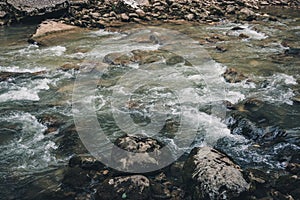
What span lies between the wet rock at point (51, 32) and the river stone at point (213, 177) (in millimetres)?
9673

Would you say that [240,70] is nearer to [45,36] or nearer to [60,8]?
[45,36]

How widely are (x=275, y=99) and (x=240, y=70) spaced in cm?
209

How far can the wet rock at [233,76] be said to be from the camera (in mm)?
9375

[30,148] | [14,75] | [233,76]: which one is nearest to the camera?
[30,148]

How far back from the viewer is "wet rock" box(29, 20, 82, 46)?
1355cm

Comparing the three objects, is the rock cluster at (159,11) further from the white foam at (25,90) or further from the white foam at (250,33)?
the white foam at (25,90)

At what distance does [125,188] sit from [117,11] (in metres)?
13.3

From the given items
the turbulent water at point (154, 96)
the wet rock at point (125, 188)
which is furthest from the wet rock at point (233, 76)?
the wet rock at point (125, 188)

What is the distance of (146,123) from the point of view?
7531 mm

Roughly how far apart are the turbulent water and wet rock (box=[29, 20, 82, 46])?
50 centimetres

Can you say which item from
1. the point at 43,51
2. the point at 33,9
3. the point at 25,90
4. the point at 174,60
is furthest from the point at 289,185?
the point at 33,9

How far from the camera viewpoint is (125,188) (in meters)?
5.14

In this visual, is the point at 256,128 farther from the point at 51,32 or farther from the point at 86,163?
the point at 51,32

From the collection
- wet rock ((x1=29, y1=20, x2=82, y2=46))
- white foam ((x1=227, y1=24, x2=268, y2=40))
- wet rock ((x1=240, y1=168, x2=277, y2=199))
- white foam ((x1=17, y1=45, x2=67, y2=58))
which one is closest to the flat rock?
wet rock ((x1=29, y1=20, x2=82, y2=46))
